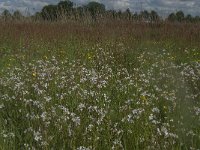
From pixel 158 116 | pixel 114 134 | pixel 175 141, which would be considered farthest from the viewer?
pixel 158 116

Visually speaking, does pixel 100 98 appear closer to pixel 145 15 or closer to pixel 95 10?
pixel 145 15

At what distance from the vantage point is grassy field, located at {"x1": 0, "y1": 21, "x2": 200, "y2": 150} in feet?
10.7

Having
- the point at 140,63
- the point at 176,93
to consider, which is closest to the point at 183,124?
the point at 176,93

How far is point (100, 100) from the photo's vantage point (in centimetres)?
429

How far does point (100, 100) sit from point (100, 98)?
0.10ft

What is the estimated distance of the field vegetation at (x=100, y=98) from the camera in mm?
3266

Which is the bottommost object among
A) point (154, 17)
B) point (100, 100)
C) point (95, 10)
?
point (100, 100)

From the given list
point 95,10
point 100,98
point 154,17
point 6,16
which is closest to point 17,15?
point 6,16

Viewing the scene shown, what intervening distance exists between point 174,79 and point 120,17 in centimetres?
755

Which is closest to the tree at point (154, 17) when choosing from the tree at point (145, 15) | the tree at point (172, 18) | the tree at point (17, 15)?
the tree at point (145, 15)

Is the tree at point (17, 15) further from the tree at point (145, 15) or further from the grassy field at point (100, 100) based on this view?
the grassy field at point (100, 100)

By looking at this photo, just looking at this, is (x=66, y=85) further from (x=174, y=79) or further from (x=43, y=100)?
(x=174, y=79)

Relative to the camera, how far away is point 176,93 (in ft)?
15.6

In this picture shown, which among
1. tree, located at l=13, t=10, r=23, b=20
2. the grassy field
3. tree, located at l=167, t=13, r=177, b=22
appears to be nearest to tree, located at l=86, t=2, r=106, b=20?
tree, located at l=167, t=13, r=177, b=22
